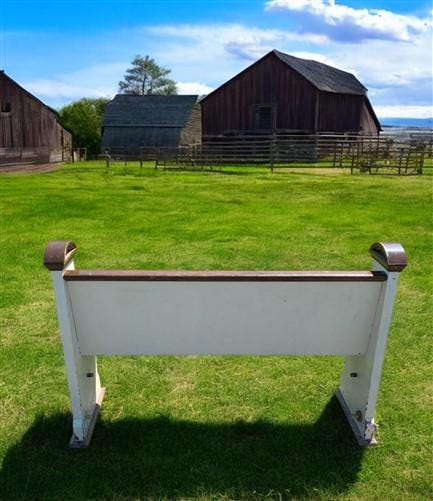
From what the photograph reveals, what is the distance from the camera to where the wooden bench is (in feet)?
9.32

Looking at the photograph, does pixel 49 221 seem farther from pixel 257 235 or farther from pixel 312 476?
pixel 312 476

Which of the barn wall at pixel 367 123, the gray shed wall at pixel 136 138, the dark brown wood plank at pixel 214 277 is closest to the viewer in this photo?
the dark brown wood plank at pixel 214 277

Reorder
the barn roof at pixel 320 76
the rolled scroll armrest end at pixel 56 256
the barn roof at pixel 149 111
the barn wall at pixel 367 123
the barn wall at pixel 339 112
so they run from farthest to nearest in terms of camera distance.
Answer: the barn roof at pixel 149 111, the barn wall at pixel 367 123, the barn wall at pixel 339 112, the barn roof at pixel 320 76, the rolled scroll armrest end at pixel 56 256

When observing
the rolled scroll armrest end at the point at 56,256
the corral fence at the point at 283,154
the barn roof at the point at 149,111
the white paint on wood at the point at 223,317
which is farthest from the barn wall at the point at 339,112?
the rolled scroll armrest end at the point at 56,256

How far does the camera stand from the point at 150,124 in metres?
47.8

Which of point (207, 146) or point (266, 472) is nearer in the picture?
point (266, 472)

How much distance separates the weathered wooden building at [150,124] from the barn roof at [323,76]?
12301 mm

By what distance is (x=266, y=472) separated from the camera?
291cm

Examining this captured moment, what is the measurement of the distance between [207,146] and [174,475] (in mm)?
33626

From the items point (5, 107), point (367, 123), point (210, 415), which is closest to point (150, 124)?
point (367, 123)

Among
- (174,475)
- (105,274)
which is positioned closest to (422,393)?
(174,475)

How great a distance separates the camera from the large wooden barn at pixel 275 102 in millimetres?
35312

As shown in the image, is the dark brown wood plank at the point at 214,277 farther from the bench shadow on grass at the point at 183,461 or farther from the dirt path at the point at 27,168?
the dirt path at the point at 27,168

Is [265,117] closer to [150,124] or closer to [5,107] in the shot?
[150,124]
